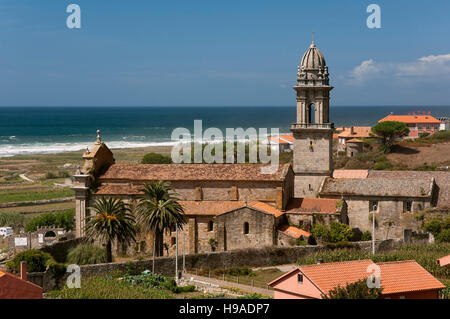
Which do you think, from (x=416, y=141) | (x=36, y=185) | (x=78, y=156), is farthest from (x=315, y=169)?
(x=78, y=156)

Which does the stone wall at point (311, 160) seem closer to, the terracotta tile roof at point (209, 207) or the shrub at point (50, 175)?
the terracotta tile roof at point (209, 207)

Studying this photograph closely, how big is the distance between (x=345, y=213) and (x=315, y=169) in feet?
16.7

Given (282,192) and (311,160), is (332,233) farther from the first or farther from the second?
(311,160)

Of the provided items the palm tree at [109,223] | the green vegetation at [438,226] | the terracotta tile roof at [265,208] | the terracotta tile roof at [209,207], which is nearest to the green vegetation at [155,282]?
the palm tree at [109,223]

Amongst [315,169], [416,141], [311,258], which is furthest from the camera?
[416,141]

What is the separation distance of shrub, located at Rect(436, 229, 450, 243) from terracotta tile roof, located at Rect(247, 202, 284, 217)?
11.6 metres

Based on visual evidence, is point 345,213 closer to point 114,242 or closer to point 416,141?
point 114,242

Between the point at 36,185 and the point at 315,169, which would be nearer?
the point at 315,169

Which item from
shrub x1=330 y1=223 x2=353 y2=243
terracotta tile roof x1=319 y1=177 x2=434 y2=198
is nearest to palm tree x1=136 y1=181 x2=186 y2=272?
shrub x1=330 y1=223 x2=353 y2=243

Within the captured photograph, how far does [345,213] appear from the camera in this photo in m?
51.1

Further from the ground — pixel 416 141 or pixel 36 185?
pixel 416 141

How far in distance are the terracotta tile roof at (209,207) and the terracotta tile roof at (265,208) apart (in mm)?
815

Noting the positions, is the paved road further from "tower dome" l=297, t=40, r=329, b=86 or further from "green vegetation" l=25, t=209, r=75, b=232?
"green vegetation" l=25, t=209, r=75, b=232

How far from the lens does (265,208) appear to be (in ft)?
157
